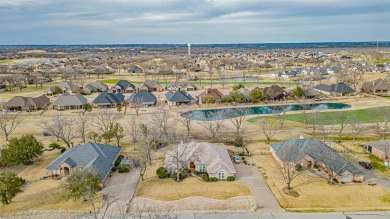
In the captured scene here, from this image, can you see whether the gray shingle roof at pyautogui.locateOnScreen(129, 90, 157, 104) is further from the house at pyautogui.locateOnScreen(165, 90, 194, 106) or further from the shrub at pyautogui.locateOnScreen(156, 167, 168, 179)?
the shrub at pyautogui.locateOnScreen(156, 167, 168, 179)

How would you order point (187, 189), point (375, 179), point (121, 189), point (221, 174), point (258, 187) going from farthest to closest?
1. point (221, 174)
2. point (375, 179)
3. point (258, 187)
4. point (121, 189)
5. point (187, 189)

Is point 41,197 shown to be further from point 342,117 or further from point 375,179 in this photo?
point 342,117

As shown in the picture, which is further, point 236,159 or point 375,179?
point 236,159

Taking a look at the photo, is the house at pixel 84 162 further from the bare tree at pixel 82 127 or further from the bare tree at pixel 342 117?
the bare tree at pixel 342 117

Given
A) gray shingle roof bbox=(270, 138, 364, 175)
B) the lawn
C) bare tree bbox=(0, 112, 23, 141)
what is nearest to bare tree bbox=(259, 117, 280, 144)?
gray shingle roof bbox=(270, 138, 364, 175)

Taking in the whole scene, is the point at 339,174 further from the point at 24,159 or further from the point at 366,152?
the point at 24,159

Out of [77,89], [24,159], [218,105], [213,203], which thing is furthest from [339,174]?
[77,89]

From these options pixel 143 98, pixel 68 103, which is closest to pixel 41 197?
pixel 143 98
